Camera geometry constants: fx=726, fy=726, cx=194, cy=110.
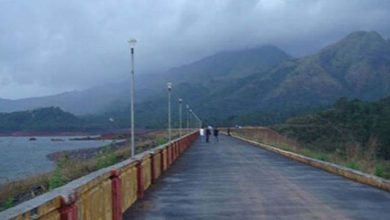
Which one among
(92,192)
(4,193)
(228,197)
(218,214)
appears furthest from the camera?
(4,193)

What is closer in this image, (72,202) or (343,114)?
(72,202)

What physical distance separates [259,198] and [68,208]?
9.49 metres

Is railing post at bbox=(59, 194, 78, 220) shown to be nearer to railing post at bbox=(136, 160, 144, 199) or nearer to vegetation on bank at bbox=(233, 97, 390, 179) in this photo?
railing post at bbox=(136, 160, 144, 199)

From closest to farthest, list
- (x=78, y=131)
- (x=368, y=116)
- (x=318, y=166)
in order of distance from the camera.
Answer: (x=318, y=166), (x=368, y=116), (x=78, y=131)

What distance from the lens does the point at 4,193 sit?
26203 millimetres

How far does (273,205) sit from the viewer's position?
15.4 m

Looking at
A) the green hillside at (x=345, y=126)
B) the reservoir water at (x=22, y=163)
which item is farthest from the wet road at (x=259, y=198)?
the green hillside at (x=345, y=126)

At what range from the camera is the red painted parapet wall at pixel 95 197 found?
690cm

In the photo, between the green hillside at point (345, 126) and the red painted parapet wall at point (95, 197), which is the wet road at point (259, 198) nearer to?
the red painted parapet wall at point (95, 197)

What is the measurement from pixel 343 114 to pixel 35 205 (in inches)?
3773

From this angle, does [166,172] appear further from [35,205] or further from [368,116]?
[368,116]

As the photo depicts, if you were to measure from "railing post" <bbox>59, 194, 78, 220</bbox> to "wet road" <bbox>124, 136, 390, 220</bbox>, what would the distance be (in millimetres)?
5443

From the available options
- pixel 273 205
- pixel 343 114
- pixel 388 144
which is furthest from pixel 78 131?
pixel 273 205

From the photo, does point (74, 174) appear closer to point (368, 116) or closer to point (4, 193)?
point (4, 193)
